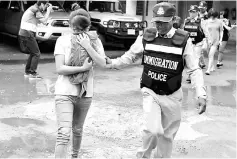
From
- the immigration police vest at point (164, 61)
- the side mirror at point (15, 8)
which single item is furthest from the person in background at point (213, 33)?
the immigration police vest at point (164, 61)

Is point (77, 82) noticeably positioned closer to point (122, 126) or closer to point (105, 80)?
point (122, 126)

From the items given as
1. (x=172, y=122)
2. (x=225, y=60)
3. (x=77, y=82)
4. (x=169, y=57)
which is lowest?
(x=225, y=60)

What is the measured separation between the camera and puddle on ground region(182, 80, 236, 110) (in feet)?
25.6

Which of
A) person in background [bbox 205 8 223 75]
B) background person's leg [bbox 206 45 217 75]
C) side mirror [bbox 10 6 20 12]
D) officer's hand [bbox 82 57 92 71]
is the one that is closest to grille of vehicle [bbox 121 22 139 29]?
side mirror [bbox 10 6 20 12]

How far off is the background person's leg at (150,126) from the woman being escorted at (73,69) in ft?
1.99

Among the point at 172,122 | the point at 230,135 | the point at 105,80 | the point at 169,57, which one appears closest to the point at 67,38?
the point at 169,57

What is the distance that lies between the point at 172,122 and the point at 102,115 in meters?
2.58

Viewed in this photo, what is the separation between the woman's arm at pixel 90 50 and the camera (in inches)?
155

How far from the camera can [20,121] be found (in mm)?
6043

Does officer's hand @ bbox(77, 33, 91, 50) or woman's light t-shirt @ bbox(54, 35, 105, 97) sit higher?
officer's hand @ bbox(77, 33, 91, 50)

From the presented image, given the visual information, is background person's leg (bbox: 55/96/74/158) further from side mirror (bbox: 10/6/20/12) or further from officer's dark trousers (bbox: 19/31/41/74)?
side mirror (bbox: 10/6/20/12)

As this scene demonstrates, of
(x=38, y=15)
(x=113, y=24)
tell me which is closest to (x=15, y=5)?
(x=113, y=24)

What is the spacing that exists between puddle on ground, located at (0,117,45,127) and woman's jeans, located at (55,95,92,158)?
1.85m

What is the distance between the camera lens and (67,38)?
3.99m
